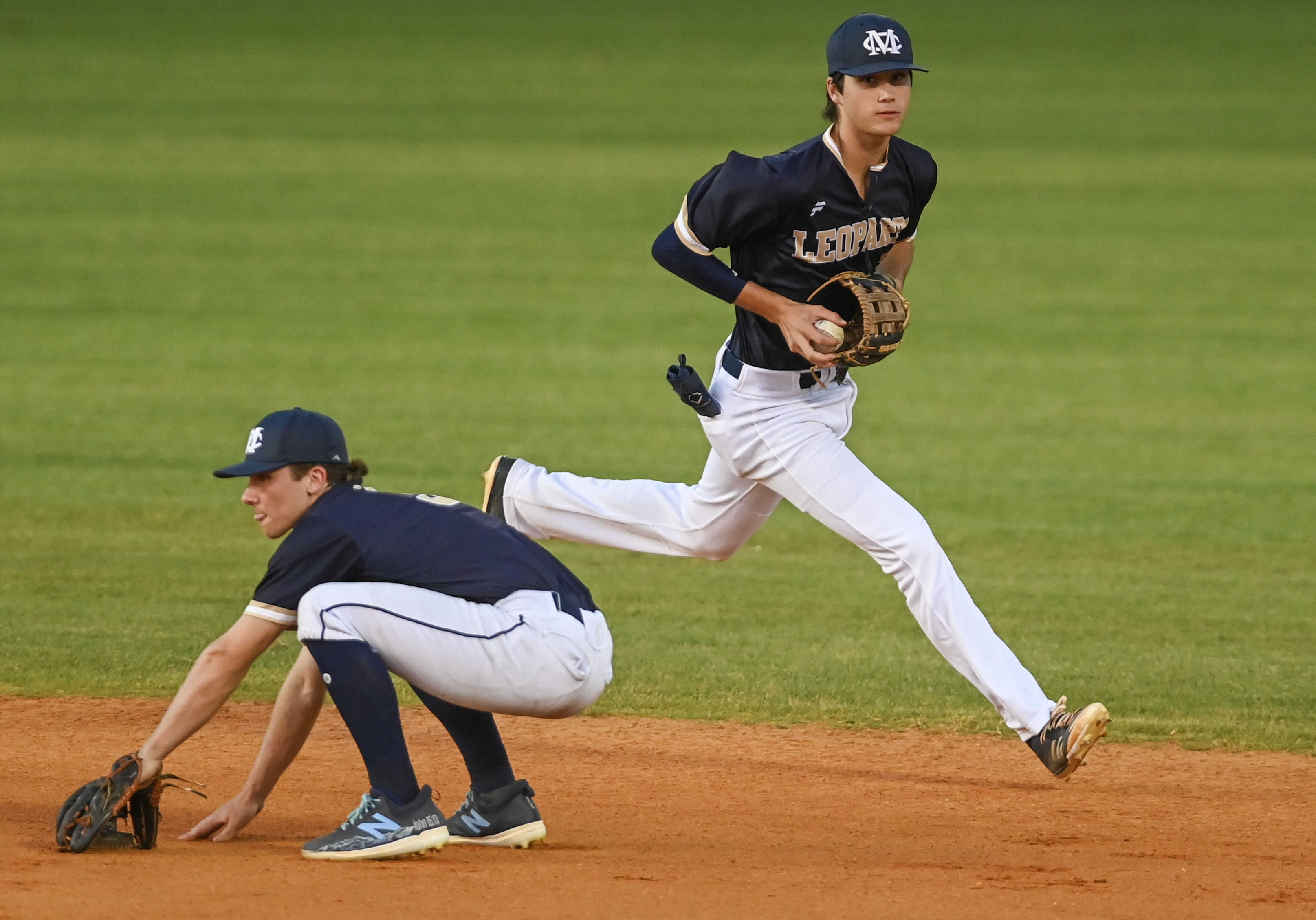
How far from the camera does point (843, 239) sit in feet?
17.9

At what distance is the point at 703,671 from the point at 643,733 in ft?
2.53

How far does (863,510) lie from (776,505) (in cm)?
51

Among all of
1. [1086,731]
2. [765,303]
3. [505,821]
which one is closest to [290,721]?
[505,821]

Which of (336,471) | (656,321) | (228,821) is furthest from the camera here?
(656,321)

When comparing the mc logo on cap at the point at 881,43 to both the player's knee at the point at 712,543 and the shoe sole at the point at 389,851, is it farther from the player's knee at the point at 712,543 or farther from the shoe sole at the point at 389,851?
the shoe sole at the point at 389,851

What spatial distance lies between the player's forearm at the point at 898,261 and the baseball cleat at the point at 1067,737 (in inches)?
63.2

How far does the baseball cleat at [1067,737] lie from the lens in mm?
4898

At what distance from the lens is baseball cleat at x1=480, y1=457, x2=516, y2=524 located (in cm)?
609

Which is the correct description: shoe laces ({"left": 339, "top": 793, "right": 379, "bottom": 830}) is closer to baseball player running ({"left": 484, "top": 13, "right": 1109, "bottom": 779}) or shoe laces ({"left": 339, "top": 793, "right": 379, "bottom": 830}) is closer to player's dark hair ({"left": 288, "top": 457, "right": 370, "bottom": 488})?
player's dark hair ({"left": 288, "top": 457, "right": 370, "bottom": 488})

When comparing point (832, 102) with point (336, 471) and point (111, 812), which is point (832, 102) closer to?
point (336, 471)

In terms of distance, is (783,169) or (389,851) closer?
(389,851)

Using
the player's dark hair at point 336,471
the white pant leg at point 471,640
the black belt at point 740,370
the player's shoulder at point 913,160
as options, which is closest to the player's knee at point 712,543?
the black belt at point 740,370

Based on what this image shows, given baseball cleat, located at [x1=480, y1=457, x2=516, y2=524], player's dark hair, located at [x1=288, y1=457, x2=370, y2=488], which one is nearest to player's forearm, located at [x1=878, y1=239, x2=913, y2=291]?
baseball cleat, located at [x1=480, y1=457, x2=516, y2=524]

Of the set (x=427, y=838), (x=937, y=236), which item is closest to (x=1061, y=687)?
(x=427, y=838)
